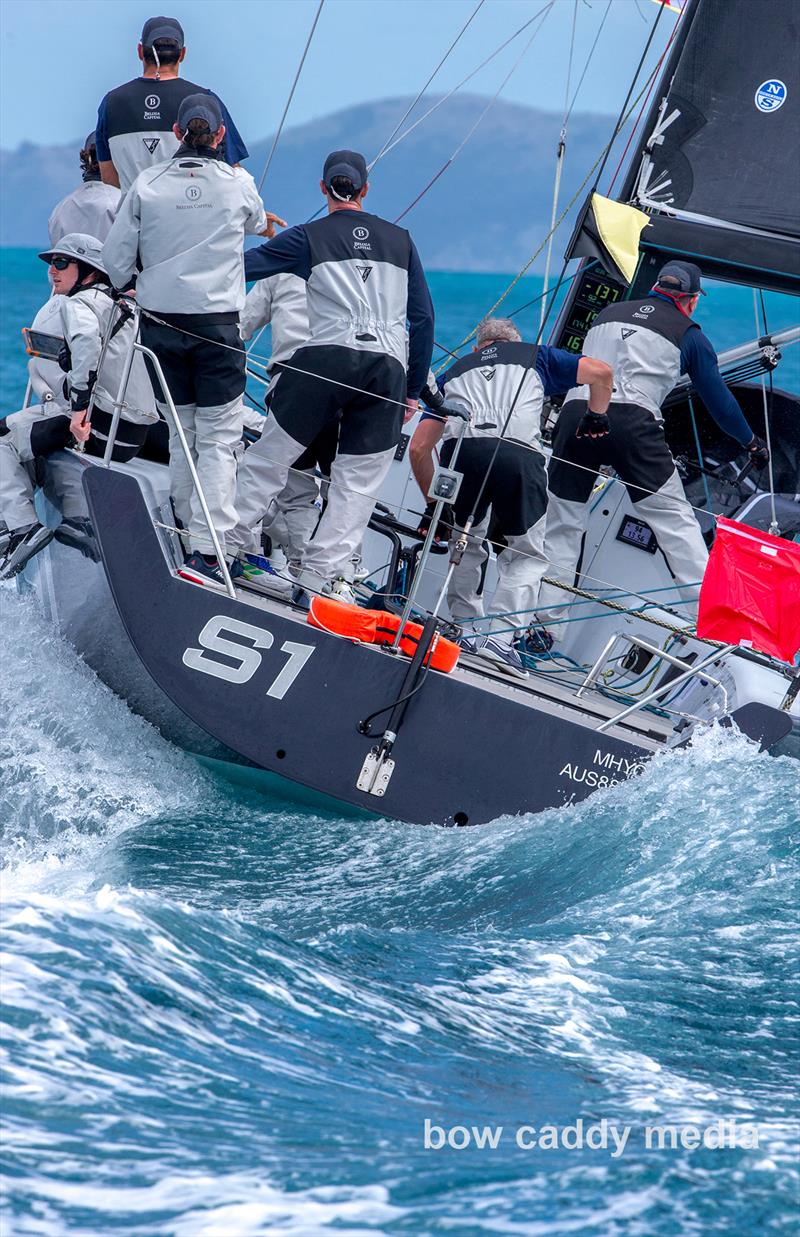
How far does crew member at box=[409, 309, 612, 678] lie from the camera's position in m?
4.90

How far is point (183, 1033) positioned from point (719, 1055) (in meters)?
1.08

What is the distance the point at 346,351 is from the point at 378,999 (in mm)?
2216

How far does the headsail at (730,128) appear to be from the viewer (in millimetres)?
6504

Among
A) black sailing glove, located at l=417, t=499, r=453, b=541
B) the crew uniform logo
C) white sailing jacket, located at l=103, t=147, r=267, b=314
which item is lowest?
black sailing glove, located at l=417, t=499, r=453, b=541

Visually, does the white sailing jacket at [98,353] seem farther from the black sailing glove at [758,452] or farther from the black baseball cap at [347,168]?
the black sailing glove at [758,452]

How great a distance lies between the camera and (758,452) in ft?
19.6

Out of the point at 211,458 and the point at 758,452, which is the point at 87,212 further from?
the point at 758,452

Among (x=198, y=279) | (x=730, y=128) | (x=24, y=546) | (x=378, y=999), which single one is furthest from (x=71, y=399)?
(x=730, y=128)

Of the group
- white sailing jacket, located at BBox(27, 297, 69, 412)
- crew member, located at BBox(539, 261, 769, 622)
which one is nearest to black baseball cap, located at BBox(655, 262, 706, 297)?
crew member, located at BBox(539, 261, 769, 622)

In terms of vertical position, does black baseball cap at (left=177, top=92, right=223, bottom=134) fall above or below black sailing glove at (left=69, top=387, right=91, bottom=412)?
above

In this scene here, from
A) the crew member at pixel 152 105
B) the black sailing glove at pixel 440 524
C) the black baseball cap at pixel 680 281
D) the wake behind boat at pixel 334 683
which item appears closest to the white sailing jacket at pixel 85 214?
the crew member at pixel 152 105

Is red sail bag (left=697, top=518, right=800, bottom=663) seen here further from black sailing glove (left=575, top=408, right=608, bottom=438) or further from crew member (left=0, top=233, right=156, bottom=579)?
crew member (left=0, top=233, right=156, bottom=579)

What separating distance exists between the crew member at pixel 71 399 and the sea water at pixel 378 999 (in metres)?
0.47

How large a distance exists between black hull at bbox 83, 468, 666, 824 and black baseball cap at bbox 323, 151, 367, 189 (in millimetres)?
1323
